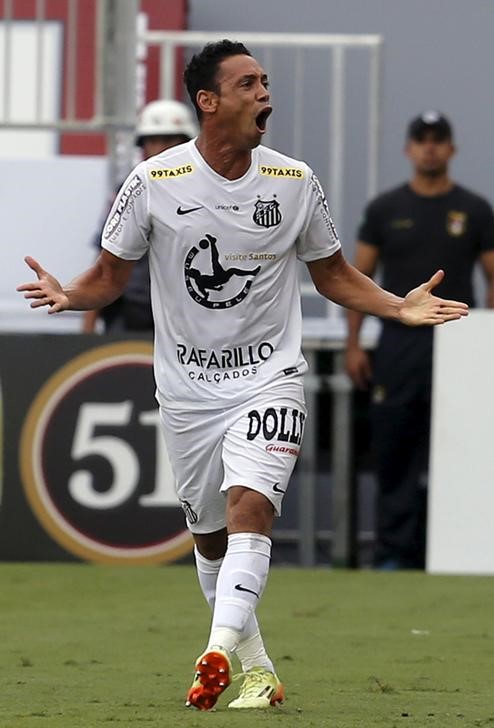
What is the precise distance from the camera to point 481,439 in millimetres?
11414

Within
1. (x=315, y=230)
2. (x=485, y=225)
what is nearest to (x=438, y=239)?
(x=485, y=225)

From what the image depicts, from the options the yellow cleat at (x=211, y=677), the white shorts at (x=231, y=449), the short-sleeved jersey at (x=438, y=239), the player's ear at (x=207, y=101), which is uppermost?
the player's ear at (x=207, y=101)

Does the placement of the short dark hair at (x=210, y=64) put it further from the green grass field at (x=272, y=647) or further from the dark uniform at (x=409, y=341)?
the dark uniform at (x=409, y=341)

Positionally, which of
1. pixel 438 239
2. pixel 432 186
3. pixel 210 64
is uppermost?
pixel 210 64

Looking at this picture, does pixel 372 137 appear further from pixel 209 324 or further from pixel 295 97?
pixel 209 324

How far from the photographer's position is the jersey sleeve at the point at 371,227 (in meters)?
11.6

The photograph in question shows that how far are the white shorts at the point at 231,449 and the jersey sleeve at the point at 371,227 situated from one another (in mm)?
5164

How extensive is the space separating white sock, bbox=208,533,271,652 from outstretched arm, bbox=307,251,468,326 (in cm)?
94

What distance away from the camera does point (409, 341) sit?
11.6m

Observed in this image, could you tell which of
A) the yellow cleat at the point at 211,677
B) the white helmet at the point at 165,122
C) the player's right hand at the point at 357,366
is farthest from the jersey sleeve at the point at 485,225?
the yellow cleat at the point at 211,677

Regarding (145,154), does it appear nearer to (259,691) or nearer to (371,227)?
(371,227)

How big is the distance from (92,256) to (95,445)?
1.31 m

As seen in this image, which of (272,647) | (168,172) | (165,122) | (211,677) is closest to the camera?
(211,677)

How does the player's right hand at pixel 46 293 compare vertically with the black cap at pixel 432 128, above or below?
below
